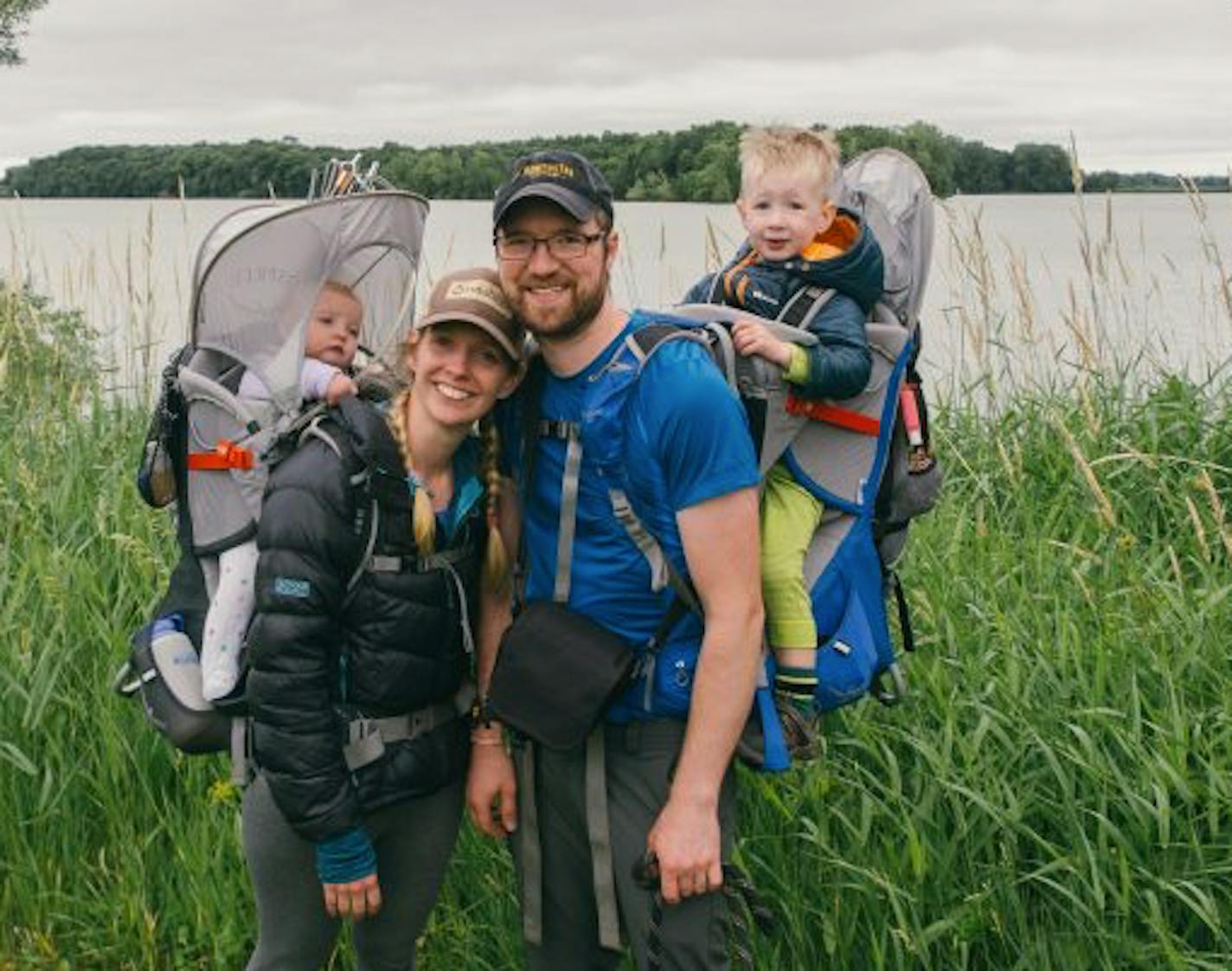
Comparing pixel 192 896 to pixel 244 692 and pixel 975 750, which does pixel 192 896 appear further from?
pixel 975 750

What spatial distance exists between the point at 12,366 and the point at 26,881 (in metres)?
3.22

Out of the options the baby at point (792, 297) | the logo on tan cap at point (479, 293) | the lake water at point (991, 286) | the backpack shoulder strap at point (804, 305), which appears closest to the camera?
the logo on tan cap at point (479, 293)

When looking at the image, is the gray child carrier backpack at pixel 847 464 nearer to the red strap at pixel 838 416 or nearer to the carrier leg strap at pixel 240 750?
the red strap at pixel 838 416

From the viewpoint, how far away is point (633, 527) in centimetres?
227

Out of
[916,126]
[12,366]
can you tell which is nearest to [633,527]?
[916,126]

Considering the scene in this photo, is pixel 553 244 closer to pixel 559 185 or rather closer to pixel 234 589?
pixel 559 185

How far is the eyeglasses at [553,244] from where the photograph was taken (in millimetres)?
2230

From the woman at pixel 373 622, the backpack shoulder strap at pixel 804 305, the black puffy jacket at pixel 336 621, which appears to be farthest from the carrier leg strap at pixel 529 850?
the backpack shoulder strap at pixel 804 305

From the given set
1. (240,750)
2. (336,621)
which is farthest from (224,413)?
(240,750)

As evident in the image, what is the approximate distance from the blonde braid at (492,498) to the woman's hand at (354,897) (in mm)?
607

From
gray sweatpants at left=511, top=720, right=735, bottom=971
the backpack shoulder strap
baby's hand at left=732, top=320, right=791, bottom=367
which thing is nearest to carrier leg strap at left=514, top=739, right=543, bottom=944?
gray sweatpants at left=511, top=720, right=735, bottom=971

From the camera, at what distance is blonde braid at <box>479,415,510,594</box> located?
7.95ft

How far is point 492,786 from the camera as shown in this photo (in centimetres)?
254

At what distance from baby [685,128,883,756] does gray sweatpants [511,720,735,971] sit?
10.8 inches
